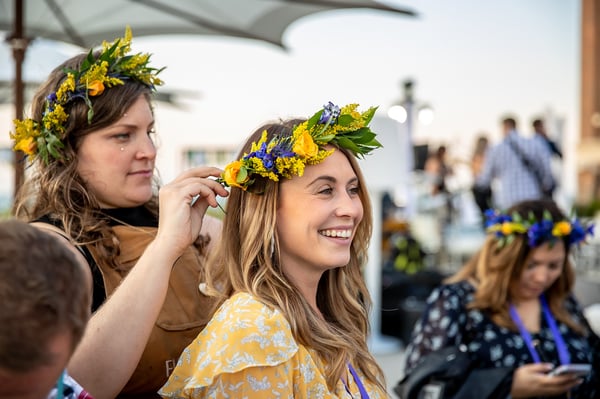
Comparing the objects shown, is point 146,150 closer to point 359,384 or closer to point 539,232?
point 359,384

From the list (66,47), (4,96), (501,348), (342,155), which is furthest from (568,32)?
(342,155)

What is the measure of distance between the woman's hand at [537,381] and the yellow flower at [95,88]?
6.23 ft

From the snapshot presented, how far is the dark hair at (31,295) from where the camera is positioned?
2.97 feet

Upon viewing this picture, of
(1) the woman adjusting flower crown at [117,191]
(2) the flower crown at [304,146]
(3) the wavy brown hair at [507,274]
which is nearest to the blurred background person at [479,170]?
(3) the wavy brown hair at [507,274]

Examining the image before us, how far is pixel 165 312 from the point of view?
1.83 meters

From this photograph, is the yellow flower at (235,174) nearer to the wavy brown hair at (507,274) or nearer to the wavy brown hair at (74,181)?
the wavy brown hair at (74,181)

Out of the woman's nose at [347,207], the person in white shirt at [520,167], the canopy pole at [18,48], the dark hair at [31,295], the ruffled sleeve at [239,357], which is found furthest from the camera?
the person in white shirt at [520,167]

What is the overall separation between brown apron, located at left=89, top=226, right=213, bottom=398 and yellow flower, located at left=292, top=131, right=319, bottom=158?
0.48 m

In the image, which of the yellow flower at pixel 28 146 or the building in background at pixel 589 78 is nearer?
the yellow flower at pixel 28 146

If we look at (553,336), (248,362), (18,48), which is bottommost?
(553,336)

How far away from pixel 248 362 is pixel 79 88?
952mm

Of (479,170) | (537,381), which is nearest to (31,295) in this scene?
(537,381)

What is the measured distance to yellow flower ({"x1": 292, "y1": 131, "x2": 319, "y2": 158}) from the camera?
1678 millimetres

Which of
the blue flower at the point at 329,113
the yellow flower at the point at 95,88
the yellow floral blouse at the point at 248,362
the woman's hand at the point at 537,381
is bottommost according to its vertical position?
the woman's hand at the point at 537,381
